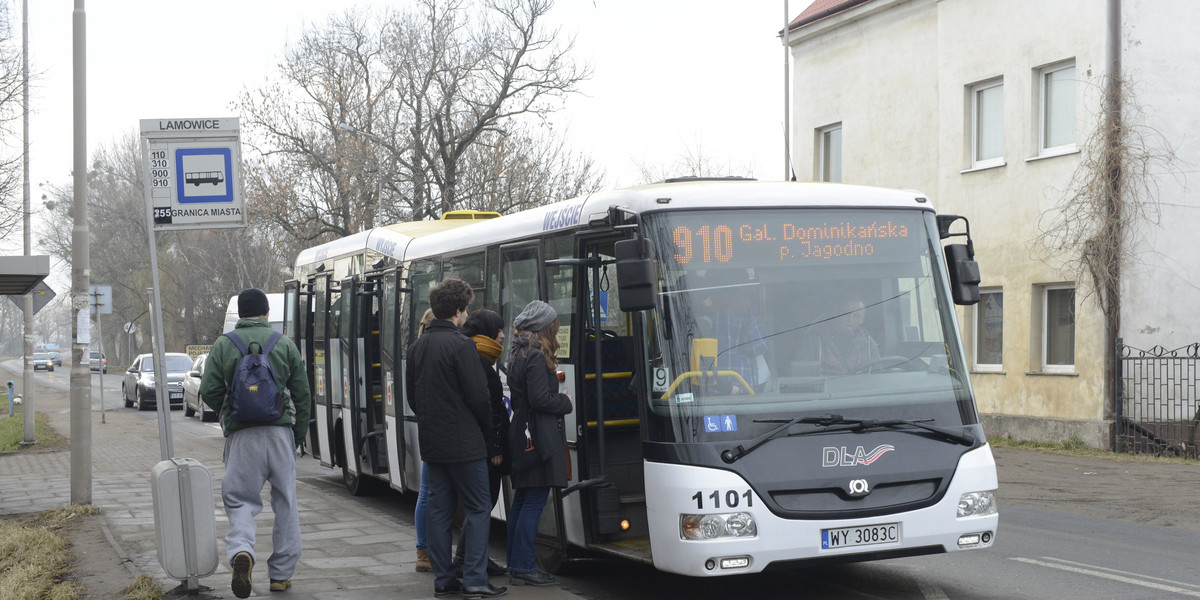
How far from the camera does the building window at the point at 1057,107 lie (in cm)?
2033

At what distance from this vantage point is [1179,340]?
19.3 metres

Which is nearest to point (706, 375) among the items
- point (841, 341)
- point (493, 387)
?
point (841, 341)

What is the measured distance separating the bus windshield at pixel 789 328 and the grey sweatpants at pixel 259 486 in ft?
7.84

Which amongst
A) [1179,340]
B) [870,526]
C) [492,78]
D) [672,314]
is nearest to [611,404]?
[672,314]

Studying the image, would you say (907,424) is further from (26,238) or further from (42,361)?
(42,361)

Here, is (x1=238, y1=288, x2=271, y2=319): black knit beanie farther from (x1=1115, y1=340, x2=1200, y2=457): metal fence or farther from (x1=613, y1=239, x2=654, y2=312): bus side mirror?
(x1=1115, y1=340, x2=1200, y2=457): metal fence

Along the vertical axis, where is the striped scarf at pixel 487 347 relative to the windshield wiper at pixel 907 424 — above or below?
above

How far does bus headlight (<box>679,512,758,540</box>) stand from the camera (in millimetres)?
6891

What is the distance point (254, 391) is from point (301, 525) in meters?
4.16

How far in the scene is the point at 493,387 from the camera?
319 inches

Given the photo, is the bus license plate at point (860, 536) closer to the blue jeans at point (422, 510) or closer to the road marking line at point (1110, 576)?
the road marking line at point (1110, 576)

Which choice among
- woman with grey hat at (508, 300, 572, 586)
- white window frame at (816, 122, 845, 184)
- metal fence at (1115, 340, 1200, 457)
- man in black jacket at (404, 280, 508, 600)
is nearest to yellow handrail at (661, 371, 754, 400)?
woman with grey hat at (508, 300, 572, 586)

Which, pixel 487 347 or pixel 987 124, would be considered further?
pixel 987 124

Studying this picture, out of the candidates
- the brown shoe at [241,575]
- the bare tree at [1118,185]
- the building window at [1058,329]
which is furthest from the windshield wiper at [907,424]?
the building window at [1058,329]
